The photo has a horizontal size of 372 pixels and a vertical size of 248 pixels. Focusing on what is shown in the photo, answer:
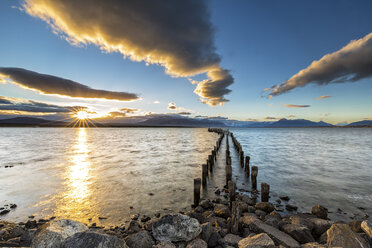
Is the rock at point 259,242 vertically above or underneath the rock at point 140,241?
above

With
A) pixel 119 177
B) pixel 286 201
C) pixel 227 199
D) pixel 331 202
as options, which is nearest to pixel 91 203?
pixel 119 177

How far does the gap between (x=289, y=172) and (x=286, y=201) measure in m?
7.70

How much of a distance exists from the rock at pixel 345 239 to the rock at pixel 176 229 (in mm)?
3643

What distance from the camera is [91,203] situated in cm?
931

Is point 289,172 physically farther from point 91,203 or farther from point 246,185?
point 91,203

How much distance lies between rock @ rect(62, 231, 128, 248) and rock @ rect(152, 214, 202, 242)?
1.32 metres

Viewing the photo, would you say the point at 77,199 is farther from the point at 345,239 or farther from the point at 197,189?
the point at 345,239

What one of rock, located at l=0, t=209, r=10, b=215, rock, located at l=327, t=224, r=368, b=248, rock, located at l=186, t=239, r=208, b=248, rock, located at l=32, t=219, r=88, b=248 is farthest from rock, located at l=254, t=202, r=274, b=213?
rock, located at l=0, t=209, r=10, b=215

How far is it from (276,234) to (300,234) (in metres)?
0.96

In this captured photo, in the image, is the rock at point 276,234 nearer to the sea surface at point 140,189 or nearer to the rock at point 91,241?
the sea surface at point 140,189

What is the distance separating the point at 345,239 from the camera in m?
4.32

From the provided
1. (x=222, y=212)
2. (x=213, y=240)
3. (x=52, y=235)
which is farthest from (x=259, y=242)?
(x=52, y=235)

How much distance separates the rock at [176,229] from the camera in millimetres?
4891

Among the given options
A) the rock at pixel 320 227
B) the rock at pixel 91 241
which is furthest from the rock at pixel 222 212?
the rock at pixel 91 241
